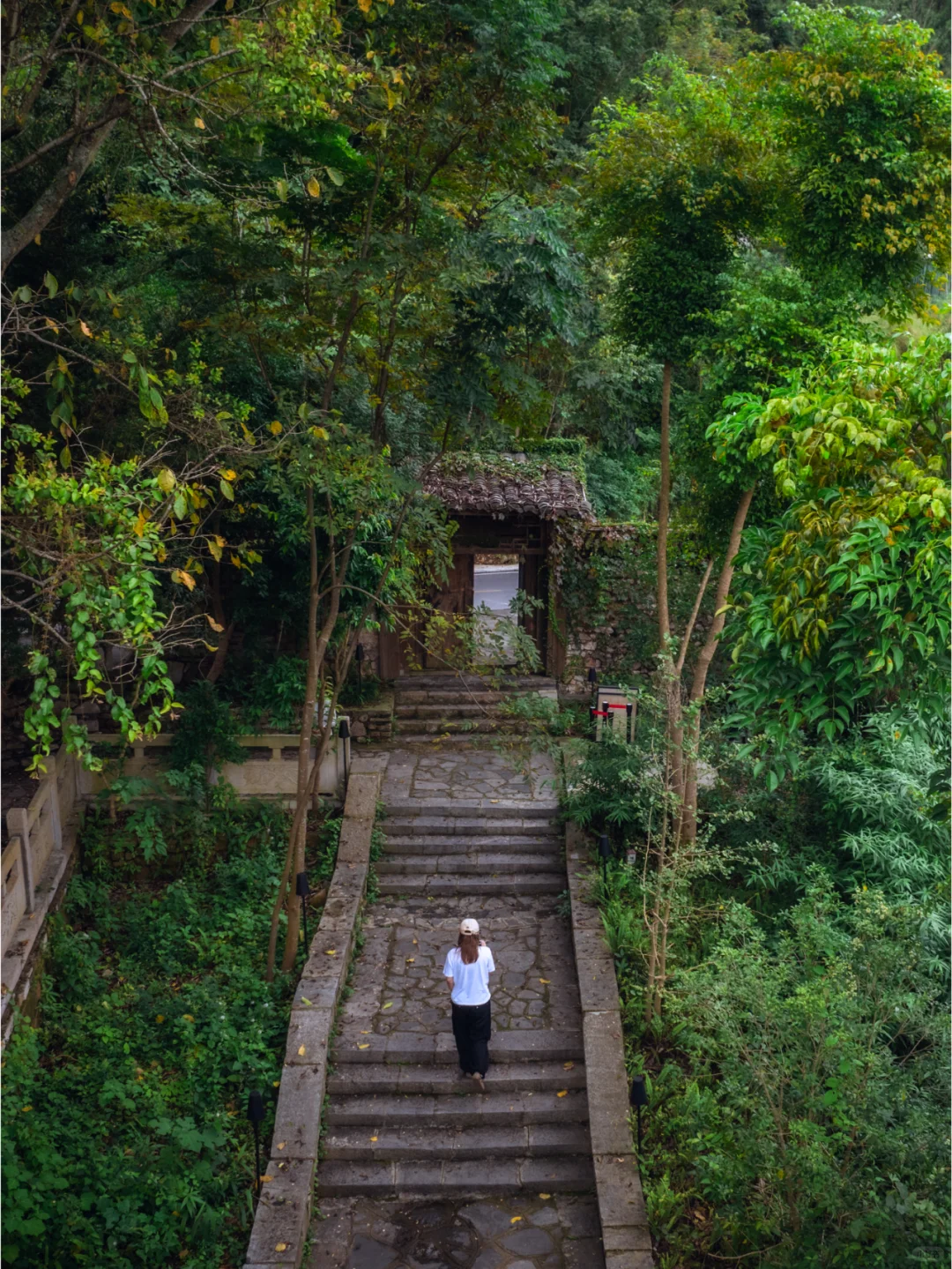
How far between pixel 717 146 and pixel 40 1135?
1023 cm

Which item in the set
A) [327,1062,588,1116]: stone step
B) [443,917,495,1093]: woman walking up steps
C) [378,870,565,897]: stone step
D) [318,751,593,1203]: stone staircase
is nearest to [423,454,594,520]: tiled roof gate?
[318,751,593,1203]: stone staircase

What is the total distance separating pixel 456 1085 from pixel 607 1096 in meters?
1.27

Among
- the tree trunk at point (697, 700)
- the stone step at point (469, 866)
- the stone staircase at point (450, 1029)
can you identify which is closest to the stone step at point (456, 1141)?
the stone staircase at point (450, 1029)

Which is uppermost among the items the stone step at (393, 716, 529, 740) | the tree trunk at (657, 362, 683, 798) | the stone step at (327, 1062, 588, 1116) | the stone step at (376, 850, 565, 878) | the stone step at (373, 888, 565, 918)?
the tree trunk at (657, 362, 683, 798)

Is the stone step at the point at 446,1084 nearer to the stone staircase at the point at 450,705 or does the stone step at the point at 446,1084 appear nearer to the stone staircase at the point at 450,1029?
the stone staircase at the point at 450,1029

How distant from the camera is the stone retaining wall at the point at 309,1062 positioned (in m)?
7.15

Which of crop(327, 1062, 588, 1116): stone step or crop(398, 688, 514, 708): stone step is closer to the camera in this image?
crop(327, 1062, 588, 1116): stone step

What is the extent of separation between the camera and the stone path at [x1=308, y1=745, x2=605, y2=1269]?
7.50 m

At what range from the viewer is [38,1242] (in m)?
7.00

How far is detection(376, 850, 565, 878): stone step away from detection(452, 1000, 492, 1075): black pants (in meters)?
2.90

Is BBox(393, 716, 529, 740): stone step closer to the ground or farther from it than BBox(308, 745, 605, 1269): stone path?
farther from it

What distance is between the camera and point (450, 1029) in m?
9.19

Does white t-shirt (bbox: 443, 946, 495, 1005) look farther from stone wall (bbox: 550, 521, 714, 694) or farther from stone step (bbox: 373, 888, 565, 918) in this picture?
stone wall (bbox: 550, 521, 714, 694)

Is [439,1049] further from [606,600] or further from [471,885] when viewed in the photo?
[606,600]
